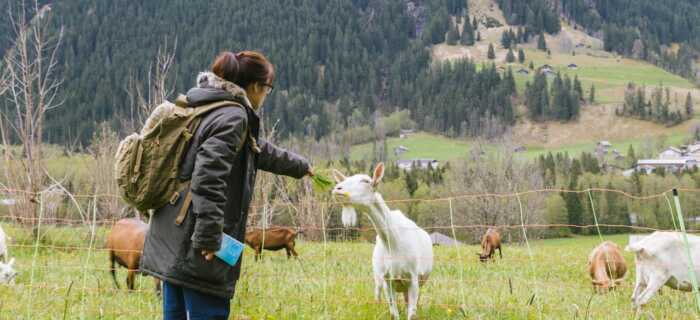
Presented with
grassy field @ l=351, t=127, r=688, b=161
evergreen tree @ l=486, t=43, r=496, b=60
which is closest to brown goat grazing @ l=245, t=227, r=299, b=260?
grassy field @ l=351, t=127, r=688, b=161

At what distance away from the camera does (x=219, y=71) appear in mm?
3840

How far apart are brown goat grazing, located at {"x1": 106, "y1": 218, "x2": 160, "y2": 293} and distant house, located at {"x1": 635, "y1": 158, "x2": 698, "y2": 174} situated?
96416mm

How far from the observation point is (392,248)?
19.9ft

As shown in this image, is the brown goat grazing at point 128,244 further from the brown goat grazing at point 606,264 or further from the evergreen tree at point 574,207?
the evergreen tree at point 574,207

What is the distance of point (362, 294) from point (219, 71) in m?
3.94

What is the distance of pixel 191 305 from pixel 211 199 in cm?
66

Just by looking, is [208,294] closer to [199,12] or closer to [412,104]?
[412,104]

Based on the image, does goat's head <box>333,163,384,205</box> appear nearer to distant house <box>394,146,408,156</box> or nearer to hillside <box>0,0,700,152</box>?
distant house <box>394,146,408,156</box>

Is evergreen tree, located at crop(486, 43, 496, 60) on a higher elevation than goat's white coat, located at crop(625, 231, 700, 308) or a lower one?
lower

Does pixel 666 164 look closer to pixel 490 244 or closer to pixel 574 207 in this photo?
pixel 574 207

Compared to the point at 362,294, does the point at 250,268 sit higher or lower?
lower

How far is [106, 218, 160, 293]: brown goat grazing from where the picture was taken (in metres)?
7.35

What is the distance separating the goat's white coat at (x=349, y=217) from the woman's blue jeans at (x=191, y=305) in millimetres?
1842

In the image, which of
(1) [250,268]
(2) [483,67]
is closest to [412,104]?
(2) [483,67]
